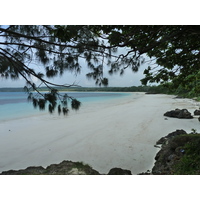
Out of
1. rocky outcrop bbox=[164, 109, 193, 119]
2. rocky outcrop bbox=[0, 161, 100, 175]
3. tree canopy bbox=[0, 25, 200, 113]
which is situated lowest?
rocky outcrop bbox=[0, 161, 100, 175]

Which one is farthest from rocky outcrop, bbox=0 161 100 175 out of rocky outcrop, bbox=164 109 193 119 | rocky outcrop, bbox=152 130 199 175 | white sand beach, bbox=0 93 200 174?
rocky outcrop, bbox=164 109 193 119

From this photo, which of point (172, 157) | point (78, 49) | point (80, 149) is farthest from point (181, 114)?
point (78, 49)

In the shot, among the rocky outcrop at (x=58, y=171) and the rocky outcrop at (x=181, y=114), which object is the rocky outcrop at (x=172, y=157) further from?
the rocky outcrop at (x=181, y=114)

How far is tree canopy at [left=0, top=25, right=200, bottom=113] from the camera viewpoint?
127 cm

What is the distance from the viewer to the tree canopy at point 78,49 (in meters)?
1.27

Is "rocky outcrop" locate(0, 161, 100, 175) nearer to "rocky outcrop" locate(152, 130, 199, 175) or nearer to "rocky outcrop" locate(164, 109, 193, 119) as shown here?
"rocky outcrop" locate(152, 130, 199, 175)

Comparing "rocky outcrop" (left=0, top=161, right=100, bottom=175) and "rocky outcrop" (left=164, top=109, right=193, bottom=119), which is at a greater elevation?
"rocky outcrop" (left=164, top=109, right=193, bottom=119)

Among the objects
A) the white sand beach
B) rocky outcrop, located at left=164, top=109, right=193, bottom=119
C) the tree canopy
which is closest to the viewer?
the tree canopy

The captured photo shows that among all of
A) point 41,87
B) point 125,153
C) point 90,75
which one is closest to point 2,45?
point 41,87

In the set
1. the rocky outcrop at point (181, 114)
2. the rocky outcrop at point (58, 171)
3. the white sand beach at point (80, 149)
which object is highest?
the rocky outcrop at point (181, 114)

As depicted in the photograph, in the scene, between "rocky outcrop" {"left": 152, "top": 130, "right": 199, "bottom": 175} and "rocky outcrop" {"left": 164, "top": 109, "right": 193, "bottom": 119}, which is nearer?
"rocky outcrop" {"left": 152, "top": 130, "right": 199, "bottom": 175}

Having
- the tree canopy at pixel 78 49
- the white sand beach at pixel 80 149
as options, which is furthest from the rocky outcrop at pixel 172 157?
the tree canopy at pixel 78 49
